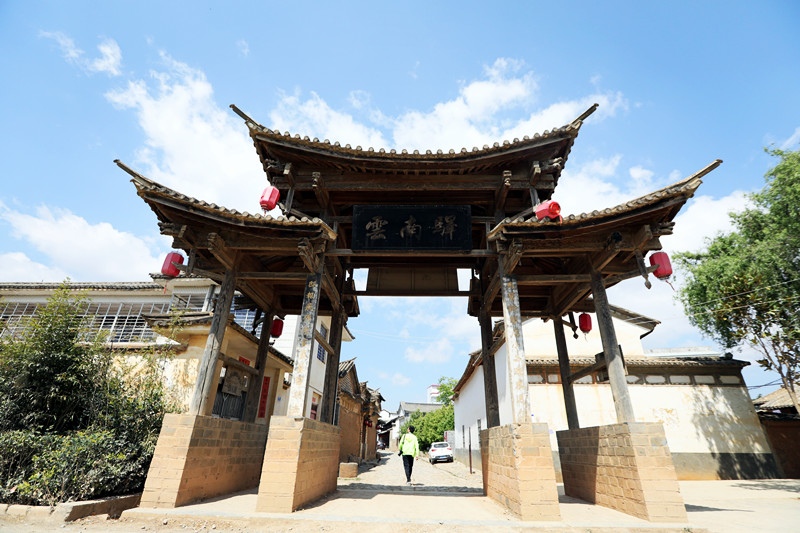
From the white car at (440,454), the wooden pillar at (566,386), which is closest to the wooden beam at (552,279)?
the wooden pillar at (566,386)

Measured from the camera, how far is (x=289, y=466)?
5.77 metres

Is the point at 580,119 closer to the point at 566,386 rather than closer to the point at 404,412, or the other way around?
the point at 566,386

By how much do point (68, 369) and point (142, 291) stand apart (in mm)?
9174

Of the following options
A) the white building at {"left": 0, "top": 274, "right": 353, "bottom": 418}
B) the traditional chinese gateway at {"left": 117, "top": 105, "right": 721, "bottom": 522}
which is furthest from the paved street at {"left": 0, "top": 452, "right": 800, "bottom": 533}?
the white building at {"left": 0, "top": 274, "right": 353, "bottom": 418}

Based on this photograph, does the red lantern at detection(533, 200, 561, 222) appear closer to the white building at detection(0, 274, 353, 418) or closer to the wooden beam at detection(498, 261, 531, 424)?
the wooden beam at detection(498, 261, 531, 424)

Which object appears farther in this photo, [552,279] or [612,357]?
[552,279]

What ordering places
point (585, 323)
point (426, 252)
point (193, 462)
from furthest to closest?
point (585, 323)
point (426, 252)
point (193, 462)

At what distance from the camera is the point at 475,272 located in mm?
10281

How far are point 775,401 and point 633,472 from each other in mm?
23489

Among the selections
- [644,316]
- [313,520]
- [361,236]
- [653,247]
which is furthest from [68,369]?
[644,316]

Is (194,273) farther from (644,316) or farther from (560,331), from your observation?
(644,316)

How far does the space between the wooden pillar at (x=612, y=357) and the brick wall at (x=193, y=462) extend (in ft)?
23.6

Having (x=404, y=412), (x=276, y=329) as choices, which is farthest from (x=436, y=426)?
(x=404, y=412)

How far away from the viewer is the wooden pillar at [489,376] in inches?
346
